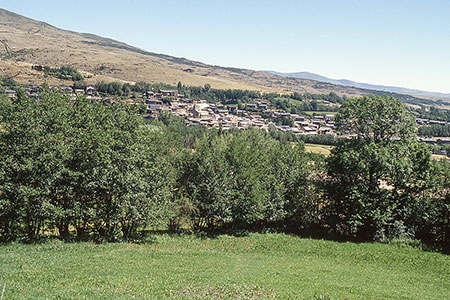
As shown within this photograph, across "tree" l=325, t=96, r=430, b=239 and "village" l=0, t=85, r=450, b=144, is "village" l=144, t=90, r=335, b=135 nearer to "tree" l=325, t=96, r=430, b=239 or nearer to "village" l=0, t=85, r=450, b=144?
"village" l=0, t=85, r=450, b=144

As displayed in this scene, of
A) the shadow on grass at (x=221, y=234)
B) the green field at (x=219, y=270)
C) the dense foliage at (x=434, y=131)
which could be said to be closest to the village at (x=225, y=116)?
the dense foliage at (x=434, y=131)

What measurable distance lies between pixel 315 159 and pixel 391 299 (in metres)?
23.1

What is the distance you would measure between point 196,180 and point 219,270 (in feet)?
47.7

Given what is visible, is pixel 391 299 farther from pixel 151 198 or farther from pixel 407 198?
pixel 151 198

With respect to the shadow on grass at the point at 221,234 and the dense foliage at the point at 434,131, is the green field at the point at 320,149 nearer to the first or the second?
the dense foliage at the point at 434,131

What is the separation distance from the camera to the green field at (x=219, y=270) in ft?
55.9

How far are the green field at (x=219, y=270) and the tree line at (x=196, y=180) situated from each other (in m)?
3.31

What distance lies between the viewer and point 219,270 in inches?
876

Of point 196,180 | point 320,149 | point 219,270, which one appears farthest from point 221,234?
point 320,149

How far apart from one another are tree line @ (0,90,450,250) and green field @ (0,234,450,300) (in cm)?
331

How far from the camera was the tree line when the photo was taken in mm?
25484

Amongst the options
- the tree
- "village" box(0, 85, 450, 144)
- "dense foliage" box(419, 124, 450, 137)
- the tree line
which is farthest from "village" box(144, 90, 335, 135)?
the tree

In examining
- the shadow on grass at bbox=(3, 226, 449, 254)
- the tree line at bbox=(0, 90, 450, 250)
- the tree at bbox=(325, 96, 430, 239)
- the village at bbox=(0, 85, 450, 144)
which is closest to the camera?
the tree line at bbox=(0, 90, 450, 250)

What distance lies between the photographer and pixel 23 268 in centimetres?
1839
